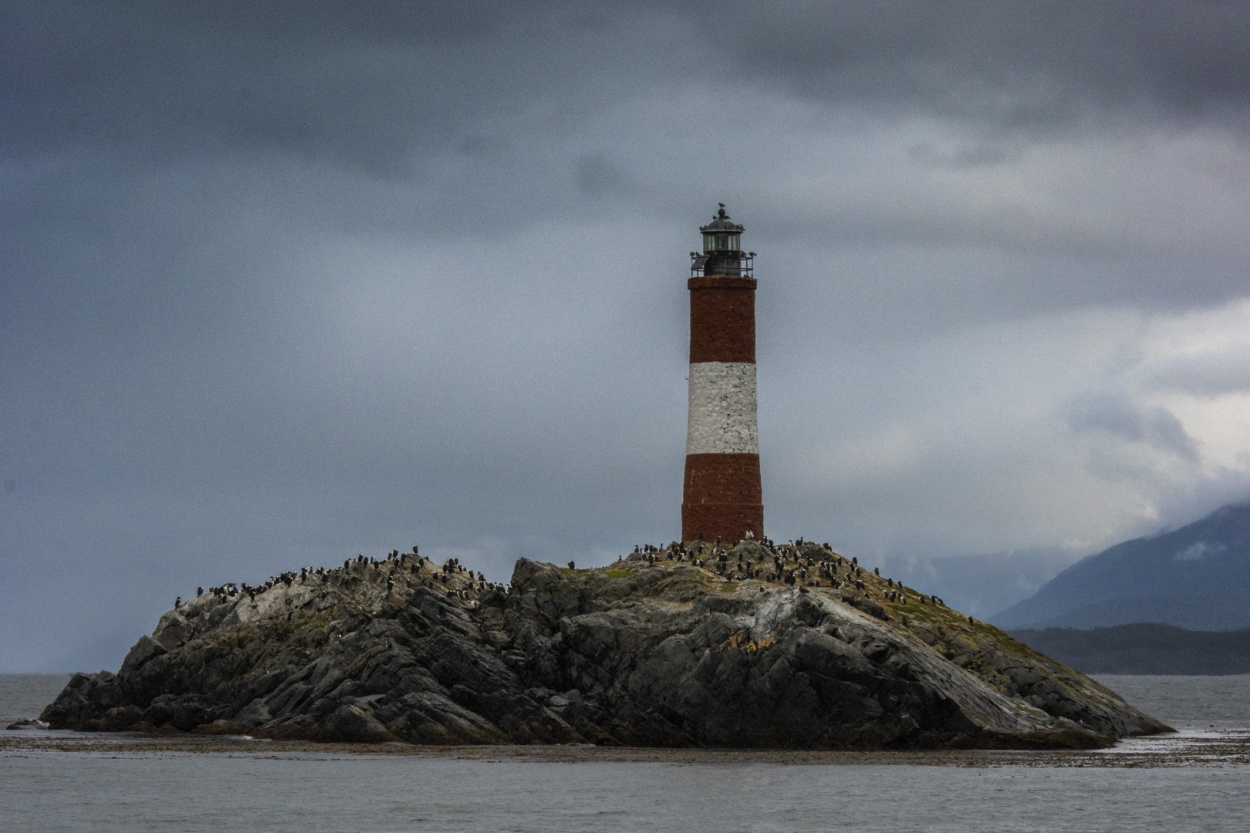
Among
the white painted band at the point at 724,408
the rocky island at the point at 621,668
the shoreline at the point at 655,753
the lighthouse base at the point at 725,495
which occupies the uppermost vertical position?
the white painted band at the point at 724,408

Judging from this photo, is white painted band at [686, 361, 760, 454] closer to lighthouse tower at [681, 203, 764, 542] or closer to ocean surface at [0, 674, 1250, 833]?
lighthouse tower at [681, 203, 764, 542]

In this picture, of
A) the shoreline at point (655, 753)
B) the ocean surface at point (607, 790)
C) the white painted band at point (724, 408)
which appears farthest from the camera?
the white painted band at point (724, 408)

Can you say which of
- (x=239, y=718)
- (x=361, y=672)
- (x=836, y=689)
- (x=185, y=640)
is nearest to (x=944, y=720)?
(x=836, y=689)

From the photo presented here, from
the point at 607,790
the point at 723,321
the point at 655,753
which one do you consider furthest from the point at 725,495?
Answer: the point at 607,790

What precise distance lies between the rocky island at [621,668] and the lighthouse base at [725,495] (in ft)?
5.44

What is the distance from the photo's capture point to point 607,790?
66438 millimetres

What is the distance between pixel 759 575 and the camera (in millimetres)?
86375

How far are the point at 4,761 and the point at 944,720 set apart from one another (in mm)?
37528

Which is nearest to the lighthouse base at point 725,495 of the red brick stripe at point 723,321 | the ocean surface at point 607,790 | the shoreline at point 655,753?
the red brick stripe at point 723,321

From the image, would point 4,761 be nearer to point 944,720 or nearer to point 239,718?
point 239,718

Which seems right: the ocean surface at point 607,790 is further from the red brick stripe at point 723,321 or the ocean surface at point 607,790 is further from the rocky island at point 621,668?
the red brick stripe at point 723,321

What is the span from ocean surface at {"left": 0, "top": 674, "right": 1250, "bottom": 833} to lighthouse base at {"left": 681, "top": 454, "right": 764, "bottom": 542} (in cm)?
1983

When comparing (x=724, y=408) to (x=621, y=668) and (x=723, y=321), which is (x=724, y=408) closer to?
(x=723, y=321)

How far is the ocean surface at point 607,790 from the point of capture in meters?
60.6
